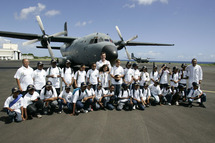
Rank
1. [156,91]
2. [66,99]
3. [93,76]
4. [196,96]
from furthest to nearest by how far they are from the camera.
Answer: [156,91] → [196,96] → [93,76] → [66,99]

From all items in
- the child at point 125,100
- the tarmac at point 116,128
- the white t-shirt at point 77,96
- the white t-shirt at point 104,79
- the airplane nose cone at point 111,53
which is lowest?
the tarmac at point 116,128

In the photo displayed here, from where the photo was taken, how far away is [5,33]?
14.6 meters

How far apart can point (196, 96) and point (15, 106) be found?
24.9 ft

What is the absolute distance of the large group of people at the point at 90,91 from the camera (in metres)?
4.68

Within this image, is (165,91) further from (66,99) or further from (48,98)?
(48,98)

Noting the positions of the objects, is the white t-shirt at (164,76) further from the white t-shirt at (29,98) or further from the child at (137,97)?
the white t-shirt at (29,98)

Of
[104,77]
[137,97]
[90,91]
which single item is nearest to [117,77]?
[104,77]

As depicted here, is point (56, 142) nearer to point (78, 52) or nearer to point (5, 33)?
point (78, 52)

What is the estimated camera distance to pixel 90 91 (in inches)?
212

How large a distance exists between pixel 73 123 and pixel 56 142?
1.04 m

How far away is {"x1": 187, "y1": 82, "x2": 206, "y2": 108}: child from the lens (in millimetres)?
6020

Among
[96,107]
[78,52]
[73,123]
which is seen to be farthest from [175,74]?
[78,52]

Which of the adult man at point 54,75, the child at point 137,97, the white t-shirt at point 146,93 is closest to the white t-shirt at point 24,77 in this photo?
the adult man at point 54,75

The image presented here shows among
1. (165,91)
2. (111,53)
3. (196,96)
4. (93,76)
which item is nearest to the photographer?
(93,76)
